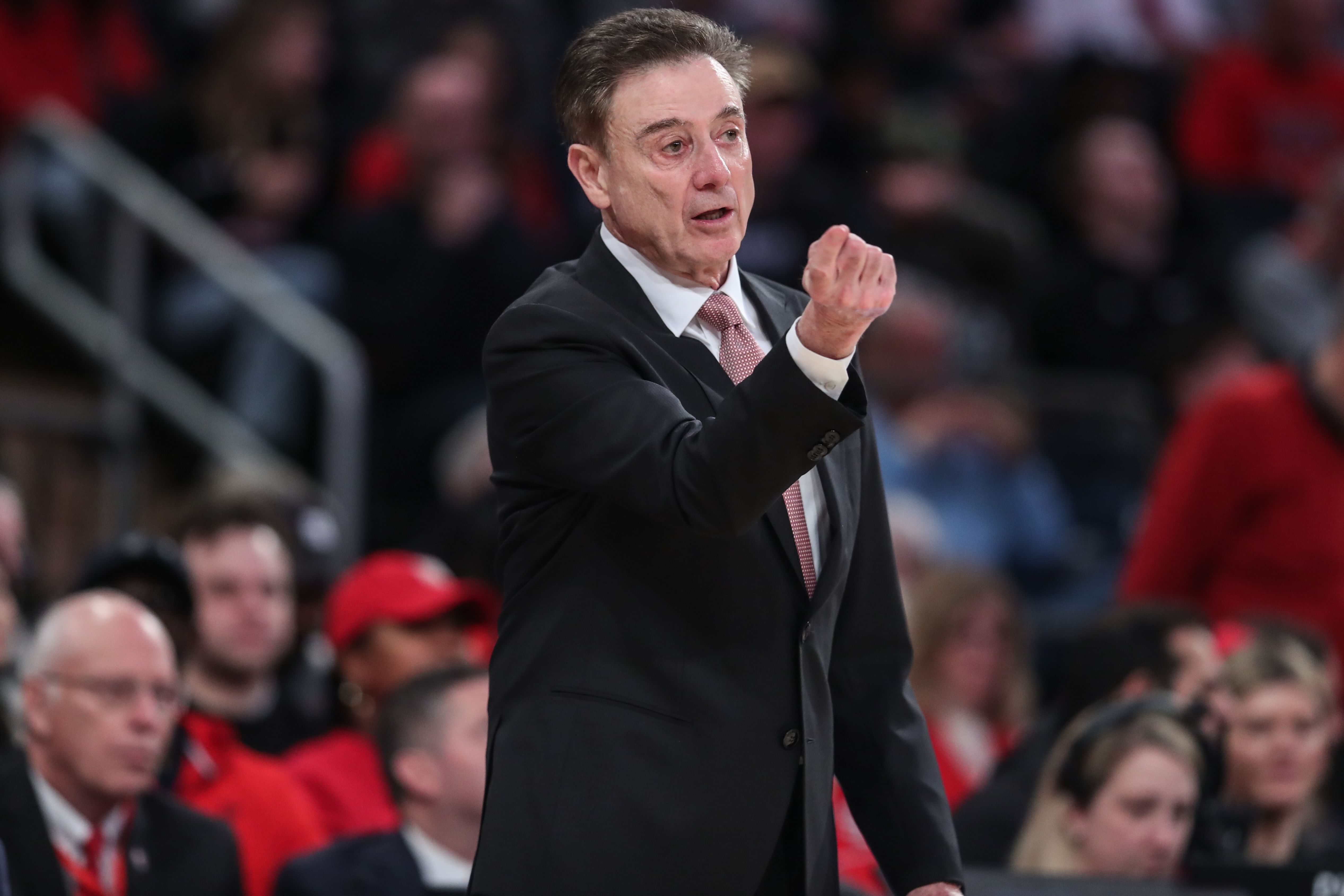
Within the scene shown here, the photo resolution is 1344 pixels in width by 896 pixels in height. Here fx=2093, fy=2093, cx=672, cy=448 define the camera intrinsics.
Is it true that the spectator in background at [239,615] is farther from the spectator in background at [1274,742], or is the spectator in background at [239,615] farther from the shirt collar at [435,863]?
the spectator in background at [1274,742]

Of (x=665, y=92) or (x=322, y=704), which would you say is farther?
(x=322, y=704)

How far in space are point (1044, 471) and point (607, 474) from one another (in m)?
6.42

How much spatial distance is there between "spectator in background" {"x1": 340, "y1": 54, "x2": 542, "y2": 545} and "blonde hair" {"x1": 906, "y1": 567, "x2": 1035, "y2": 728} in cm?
223

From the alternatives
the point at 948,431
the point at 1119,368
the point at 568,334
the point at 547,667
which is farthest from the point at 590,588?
the point at 1119,368

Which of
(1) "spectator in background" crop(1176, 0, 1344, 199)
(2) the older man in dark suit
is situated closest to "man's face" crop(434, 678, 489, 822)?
(2) the older man in dark suit

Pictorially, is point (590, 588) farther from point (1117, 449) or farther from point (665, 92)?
point (1117, 449)

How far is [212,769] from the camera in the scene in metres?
4.88

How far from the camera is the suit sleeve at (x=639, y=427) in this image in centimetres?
208

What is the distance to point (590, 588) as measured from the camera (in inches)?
88.8

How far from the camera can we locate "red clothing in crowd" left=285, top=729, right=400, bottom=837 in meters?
5.17

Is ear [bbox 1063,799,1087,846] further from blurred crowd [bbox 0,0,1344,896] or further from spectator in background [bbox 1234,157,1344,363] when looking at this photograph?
spectator in background [bbox 1234,157,1344,363]

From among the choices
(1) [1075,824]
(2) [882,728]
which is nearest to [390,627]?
(1) [1075,824]

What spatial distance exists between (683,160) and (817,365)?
33 centimetres

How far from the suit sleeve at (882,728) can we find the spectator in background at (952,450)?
5364 millimetres
